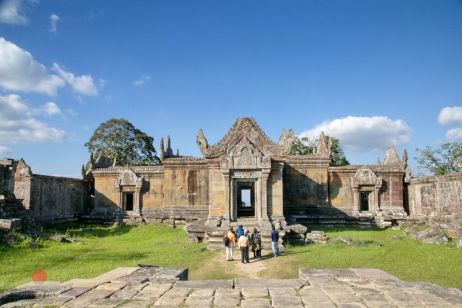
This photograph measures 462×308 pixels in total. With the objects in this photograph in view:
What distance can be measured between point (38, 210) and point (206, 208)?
9532 millimetres

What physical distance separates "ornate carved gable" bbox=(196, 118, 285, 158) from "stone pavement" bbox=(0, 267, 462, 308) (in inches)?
377

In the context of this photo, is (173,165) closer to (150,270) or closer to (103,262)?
(103,262)

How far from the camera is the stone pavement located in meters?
5.86

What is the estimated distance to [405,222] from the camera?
21.2m

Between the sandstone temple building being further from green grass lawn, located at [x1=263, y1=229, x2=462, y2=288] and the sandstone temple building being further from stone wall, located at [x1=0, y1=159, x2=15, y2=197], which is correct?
green grass lawn, located at [x1=263, y1=229, x2=462, y2=288]

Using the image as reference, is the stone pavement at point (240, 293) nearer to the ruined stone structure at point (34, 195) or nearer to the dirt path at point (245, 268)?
the dirt path at point (245, 268)

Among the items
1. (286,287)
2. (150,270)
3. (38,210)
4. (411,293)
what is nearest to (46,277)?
(150,270)

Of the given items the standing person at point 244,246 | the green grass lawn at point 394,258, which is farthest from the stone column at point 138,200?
the standing person at point 244,246

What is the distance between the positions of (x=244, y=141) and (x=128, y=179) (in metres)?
10.8

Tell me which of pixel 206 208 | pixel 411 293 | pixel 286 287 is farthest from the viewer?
pixel 206 208

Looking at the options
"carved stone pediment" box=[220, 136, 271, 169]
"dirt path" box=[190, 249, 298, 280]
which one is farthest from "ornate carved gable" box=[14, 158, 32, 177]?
"dirt path" box=[190, 249, 298, 280]

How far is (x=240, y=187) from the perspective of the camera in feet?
81.6

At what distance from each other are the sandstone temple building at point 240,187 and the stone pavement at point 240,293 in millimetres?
10843

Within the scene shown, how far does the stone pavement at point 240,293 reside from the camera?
586cm
